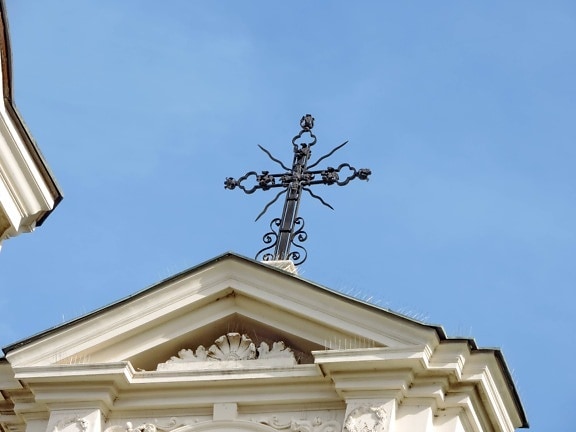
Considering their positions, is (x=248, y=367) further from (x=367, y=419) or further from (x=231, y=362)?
(x=367, y=419)

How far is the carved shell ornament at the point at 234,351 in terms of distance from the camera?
17281mm

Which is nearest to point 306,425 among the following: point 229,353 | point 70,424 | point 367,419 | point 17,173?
point 367,419

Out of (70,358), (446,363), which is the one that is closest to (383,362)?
(446,363)

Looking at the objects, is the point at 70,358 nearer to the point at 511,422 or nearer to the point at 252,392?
the point at 252,392

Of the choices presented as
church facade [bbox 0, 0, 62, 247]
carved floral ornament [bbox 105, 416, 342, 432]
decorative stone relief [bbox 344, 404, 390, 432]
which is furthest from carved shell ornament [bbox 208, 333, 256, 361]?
church facade [bbox 0, 0, 62, 247]

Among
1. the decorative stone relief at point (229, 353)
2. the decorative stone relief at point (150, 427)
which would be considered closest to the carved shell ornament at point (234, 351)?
the decorative stone relief at point (229, 353)

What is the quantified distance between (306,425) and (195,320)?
1540mm

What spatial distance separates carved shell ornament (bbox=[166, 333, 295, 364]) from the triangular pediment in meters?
0.07

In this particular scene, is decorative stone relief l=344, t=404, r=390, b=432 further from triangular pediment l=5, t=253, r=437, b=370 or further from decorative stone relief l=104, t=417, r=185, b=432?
decorative stone relief l=104, t=417, r=185, b=432

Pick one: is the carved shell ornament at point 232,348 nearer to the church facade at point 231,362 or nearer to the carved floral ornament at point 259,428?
the church facade at point 231,362

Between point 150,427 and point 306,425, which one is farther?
point 150,427

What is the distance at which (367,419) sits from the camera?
16484 mm

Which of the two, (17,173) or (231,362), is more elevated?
(17,173)

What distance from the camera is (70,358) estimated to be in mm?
17500
